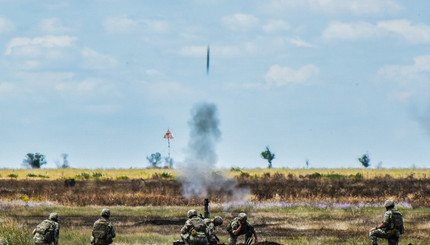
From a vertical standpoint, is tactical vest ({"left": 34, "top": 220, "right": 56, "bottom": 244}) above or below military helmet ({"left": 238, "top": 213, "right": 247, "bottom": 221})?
below

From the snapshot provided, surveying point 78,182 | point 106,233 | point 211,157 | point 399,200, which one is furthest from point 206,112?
point 78,182

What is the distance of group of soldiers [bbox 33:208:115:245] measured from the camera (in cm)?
1689

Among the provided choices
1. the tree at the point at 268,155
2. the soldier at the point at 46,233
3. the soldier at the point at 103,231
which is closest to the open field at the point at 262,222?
the soldier at the point at 46,233

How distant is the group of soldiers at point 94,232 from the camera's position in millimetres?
16891

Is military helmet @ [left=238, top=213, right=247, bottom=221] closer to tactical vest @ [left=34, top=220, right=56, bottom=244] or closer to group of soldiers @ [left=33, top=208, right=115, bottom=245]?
group of soldiers @ [left=33, top=208, right=115, bottom=245]

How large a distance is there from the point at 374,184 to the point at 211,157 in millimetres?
20293

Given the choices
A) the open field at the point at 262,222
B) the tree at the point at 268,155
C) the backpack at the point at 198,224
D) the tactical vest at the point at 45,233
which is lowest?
the open field at the point at 262,222

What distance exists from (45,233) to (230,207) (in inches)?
864

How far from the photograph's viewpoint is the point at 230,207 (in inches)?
1503

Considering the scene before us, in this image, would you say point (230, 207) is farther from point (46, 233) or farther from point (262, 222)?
point (46, 233)

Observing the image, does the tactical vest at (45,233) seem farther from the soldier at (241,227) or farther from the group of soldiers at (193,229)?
the soldier at (241,227)

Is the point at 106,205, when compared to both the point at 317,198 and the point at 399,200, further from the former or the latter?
the point at 399,200

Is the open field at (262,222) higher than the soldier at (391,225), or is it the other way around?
the soldier at (391,225)

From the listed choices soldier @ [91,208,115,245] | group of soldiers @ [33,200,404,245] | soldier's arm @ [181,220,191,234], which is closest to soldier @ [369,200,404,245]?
group of soldiers @ [33,200,404,245]
